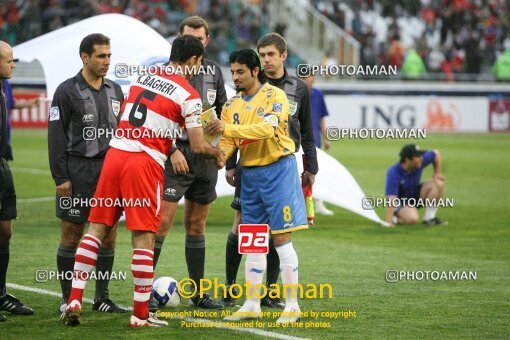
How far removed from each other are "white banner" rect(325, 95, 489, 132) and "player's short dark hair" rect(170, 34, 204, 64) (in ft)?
76.3

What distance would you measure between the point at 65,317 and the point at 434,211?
Result: 7.84 m

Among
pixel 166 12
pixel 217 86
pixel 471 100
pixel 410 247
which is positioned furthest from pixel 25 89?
pixel 217 86

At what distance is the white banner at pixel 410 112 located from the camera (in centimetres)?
3022

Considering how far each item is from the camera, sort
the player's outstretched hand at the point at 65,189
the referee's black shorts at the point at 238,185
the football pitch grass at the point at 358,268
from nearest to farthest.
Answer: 1. the football pitch grass at the point at 358,268
2. the player's outstretched hand at the point at 65,189
3. the referee's black shorts at the point at 238,185

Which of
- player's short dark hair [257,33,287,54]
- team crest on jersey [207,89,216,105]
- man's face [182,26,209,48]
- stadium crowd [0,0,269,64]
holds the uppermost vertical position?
stadium crowd [0,0,269,64]

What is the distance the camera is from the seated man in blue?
13.3 metres

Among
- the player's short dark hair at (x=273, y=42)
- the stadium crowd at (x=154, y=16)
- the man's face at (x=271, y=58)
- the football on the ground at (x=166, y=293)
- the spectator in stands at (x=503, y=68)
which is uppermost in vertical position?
the stadium crowd at (x=154, y=16)

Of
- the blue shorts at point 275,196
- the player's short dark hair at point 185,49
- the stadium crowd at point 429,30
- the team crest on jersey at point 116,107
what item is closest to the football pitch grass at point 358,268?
the blue shorts at point 275,196

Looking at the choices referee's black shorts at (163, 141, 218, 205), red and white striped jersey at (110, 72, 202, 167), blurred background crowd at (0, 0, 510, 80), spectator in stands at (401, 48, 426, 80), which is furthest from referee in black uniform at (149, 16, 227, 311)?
spectator in stands at (401, 48, 426, 80)

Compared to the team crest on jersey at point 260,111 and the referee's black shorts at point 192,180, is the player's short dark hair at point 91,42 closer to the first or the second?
the referee's black shorts at point 192,180

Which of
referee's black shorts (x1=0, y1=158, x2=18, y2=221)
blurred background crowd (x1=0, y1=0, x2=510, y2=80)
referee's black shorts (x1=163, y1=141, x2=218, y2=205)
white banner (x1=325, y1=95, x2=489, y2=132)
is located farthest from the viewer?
blurred background crowd (x1=0, y1=0, x2=510, y2=80)

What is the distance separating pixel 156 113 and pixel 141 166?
41cm

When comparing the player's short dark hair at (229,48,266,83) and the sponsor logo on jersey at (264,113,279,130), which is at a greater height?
the player's short dark hair at (229,48,266,83)

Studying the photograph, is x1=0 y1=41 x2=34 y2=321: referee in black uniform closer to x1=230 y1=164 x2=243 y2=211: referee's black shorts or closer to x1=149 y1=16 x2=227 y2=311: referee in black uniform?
x1=149 y1=16 x2=227 y2=311: referee in black uniform
